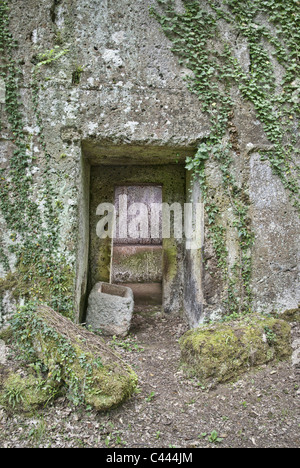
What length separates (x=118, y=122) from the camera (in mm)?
3877

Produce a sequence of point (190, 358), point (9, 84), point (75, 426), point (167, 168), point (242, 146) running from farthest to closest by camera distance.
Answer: point (167, 168)
point (242, 146)
point (9, 84)
point (190, 358)
point (75, 426)

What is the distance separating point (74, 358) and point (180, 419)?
3.39ft

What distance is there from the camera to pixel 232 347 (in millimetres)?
3338

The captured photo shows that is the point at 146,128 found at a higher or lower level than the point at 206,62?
lower

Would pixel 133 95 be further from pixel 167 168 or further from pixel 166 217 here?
pixel 166 217

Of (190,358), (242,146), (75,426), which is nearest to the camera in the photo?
(75,426)

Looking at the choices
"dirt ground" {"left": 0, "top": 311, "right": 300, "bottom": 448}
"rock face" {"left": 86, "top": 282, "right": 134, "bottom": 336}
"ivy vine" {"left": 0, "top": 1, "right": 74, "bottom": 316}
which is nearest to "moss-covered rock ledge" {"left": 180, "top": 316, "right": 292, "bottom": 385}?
"dirt ground" {"left": 0, "top": 311, "right": 300, "bottom": 448}

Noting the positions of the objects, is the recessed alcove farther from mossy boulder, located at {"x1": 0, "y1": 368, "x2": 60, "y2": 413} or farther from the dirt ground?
mossy boulder, located at {"x1": 0, "y1": 368, "x2": 60, "y2": 413}

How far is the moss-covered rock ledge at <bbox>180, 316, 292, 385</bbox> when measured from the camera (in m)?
3.25

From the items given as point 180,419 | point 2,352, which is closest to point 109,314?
point 2,352

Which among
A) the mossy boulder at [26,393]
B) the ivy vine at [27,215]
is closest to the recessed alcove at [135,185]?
the ivy vine at [27,215]

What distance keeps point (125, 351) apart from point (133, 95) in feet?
9.99

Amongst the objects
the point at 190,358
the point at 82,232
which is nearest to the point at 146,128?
the point at 82,232

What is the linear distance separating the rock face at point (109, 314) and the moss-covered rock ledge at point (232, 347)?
3.05ft
